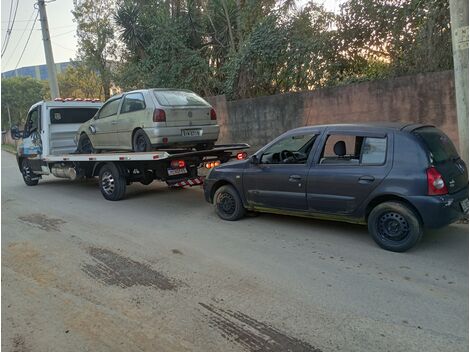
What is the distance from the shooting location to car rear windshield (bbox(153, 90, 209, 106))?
25.9ft

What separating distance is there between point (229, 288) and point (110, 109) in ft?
20.1

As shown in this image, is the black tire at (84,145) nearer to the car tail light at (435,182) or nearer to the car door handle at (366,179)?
the car door handle at (366,179)

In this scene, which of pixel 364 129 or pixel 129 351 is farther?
pixel 364 129

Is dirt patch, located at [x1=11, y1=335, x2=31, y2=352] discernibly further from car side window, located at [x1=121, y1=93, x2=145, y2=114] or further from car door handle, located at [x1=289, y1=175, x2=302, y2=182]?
car side window, located at [x1=121, y1=93, x2=145, y2=114]

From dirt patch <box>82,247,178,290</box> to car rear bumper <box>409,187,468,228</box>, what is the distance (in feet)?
9.25

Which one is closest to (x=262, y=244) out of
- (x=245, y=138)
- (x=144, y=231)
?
(x=144, y=231)

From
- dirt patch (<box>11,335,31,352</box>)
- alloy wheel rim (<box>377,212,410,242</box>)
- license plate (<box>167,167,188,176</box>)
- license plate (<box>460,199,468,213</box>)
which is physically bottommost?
dirt patch (<box>11,335,31,352</box>)

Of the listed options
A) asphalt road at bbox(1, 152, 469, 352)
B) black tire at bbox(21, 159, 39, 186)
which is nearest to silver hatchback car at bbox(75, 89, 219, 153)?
asphalt road at bbox(1, 152, 469, 352)

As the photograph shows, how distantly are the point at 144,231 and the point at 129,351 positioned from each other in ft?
10.9

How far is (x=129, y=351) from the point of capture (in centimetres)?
307

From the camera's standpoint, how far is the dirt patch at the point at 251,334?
3.04 metres

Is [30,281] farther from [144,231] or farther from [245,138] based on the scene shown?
[245,138]

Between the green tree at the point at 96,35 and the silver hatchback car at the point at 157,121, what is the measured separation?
1657 cm

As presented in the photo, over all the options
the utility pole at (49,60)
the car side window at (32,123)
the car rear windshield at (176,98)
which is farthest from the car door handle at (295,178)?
the utility pole at (49,60)
